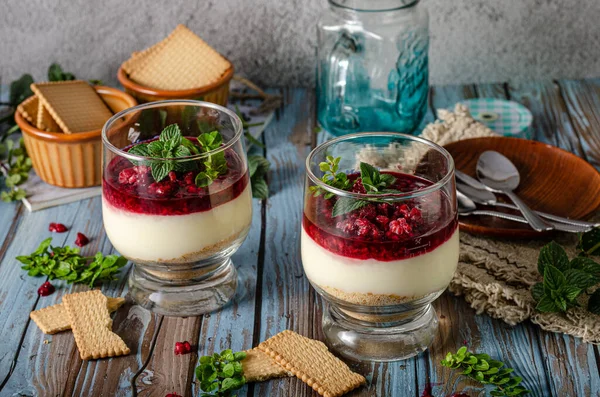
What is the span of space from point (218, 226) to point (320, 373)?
0.29 meters

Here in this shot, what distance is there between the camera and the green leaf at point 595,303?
1.26 m

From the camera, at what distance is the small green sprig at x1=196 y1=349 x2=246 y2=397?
115 cm

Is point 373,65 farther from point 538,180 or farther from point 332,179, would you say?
point 332,179

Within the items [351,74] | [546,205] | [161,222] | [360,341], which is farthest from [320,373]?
[351,74]

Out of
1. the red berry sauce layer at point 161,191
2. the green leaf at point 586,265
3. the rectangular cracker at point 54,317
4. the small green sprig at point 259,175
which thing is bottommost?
the small green sprig at point 259,175

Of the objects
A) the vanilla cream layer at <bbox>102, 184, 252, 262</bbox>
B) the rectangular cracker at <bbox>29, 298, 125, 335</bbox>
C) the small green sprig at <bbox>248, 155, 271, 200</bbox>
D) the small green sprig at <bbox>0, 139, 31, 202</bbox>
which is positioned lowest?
the small green sprig at <bbox>0, 139, 31, 202</bbox>

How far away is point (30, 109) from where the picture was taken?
5.91ft

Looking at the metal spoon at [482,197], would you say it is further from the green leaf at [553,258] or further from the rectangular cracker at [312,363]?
the rectangular cracker at [312,363]

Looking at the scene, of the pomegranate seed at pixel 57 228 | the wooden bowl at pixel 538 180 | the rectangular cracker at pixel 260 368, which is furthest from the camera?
the pomegranate seed at pixel 57 228

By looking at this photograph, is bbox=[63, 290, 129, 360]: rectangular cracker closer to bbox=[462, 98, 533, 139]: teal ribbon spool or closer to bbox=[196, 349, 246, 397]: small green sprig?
bbox=[196, 349, 246, 397]: small green sprig

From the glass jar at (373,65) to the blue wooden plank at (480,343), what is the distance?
67 cm

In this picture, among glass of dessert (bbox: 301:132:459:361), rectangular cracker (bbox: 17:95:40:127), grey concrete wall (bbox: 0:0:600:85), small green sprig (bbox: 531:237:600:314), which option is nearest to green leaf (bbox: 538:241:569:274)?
small green sprig (bbox: 531:237:600:314)

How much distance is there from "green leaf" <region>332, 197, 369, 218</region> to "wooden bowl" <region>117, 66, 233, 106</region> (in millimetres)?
865

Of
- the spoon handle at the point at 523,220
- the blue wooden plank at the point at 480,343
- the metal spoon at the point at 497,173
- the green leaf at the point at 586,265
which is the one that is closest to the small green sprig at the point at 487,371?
the blue wooden plank at the point at 480,343
